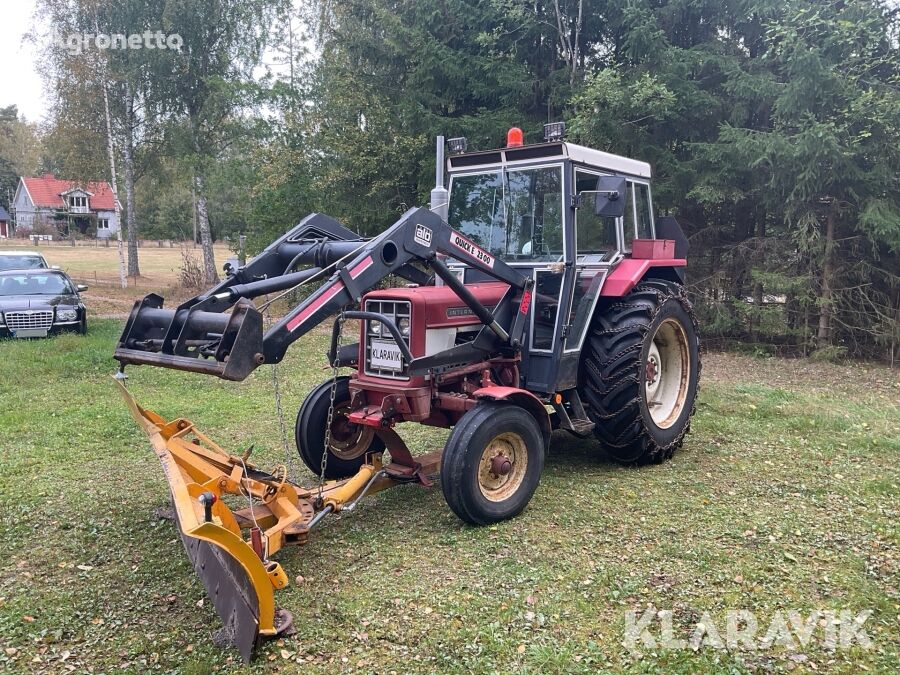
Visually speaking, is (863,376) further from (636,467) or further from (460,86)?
(460,86)

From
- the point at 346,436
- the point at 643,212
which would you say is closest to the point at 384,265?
the point at 346,436

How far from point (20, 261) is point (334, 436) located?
539 inches

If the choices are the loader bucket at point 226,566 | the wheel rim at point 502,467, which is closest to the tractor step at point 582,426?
the wheel rim at point 502,467

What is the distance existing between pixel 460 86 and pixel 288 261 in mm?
9488

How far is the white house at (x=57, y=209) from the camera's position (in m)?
54.2

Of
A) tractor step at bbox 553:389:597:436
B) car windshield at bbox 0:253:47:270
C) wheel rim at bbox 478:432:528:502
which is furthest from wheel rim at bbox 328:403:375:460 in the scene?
car windshield at bbox 0:253:47:270

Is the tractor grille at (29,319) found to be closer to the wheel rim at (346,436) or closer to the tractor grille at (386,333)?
the wheel rim at (346,436)

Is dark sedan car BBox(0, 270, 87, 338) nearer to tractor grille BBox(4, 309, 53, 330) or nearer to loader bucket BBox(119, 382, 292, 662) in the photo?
tractor grille BBox(4, 309, 53, 330)

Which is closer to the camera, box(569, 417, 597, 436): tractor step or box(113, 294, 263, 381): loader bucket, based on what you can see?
box(113, 294, 263, 381): loader bucket

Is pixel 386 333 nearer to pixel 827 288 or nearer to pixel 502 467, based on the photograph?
pixel 502 467

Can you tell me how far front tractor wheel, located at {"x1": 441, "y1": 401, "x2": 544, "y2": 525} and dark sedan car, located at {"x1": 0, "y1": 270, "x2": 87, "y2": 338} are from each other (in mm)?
10355

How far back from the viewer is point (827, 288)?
10719 mm

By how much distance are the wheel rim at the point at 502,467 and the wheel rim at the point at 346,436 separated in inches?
46.8

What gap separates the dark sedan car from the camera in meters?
11.6
